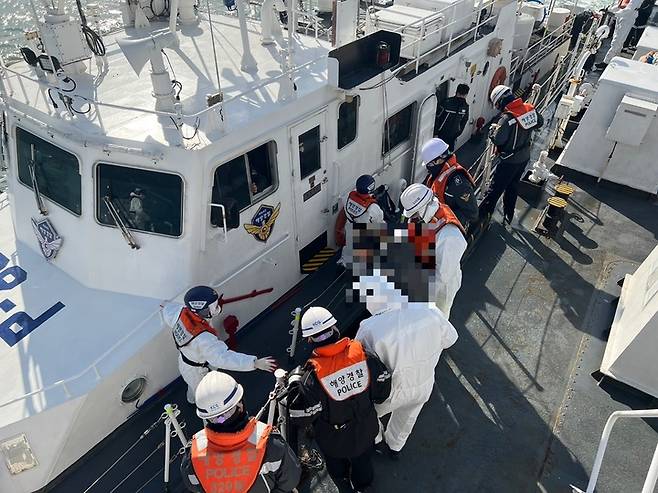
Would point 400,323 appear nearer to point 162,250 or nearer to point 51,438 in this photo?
point 162,250

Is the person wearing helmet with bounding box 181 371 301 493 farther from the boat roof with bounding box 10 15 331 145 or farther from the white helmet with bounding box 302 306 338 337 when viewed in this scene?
the boat roof with bounding box 10 15 331 145

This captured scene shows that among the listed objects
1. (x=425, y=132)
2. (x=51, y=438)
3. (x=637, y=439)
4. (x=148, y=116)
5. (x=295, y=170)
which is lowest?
(x=637, y=439)

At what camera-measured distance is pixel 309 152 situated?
5.27 m

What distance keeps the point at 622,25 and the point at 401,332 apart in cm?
1226

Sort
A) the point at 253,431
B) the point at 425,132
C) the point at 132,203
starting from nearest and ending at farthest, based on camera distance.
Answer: the point at 253,431
the point at 132,203
the point at 425,132

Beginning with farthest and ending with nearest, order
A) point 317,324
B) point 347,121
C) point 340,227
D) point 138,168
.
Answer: point 340,227 → point 347,121 → point 138,168 → point 317,324

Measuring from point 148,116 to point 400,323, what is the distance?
2.89 meters

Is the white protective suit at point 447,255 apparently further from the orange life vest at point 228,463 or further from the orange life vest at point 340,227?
the orange life vest at point 228,463

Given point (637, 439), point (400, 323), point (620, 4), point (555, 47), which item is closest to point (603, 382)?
point (637, 439)

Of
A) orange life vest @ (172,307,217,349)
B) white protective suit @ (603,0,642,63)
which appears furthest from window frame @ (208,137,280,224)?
white protective suit @ (603,0,642,63)

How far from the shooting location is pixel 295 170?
509 centimetres

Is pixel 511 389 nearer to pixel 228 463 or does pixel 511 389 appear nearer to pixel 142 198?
pixel 228 463

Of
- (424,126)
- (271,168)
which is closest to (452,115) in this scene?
(424,126)

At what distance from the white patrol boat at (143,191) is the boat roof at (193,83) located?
0.02 m
